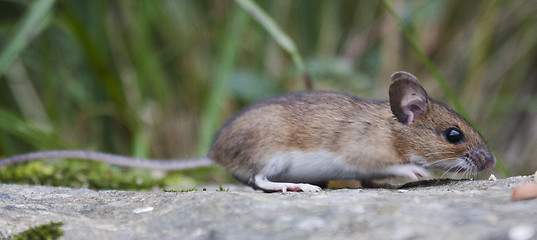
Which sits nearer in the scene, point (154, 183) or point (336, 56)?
point (154, 183)

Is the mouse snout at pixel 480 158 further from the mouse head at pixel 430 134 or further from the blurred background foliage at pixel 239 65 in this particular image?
the blurred background foliage at pixel 239 65

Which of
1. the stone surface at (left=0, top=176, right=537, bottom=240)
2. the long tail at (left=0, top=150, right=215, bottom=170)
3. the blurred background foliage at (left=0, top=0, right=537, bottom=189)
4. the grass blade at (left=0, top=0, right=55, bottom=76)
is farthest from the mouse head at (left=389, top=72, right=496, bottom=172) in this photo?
the grass blade at (left=0, top=0, right=55, bottom=76)

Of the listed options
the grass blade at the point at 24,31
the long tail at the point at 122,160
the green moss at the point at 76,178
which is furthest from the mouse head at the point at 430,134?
the grass blade at the point at 24,31

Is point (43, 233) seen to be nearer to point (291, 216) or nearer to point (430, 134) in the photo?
point (291, 216)

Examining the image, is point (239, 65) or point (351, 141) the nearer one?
point (351, 141)

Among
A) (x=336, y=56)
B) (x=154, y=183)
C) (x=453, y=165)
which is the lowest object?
(x=453, y=165)

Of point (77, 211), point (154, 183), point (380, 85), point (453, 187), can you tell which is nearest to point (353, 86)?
point (380, 85)

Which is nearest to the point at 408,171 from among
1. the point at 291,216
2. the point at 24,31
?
the point at 291,216

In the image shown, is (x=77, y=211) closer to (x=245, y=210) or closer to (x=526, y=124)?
(x=245, y=210)
